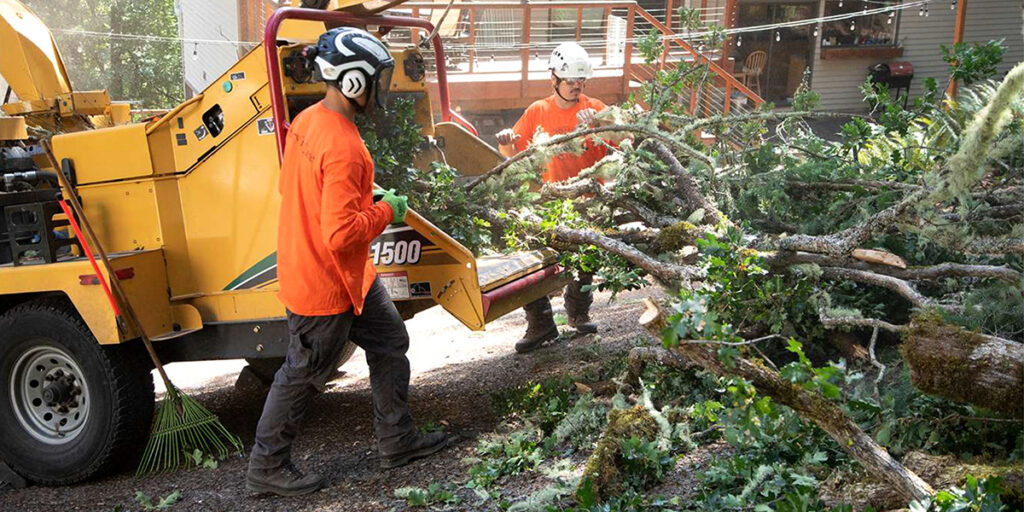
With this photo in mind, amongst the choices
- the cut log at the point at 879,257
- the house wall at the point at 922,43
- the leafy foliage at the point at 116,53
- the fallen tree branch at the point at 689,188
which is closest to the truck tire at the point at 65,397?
the fallen tree branch at the point at 689,188

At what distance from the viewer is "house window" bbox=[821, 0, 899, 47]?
63.0 ft

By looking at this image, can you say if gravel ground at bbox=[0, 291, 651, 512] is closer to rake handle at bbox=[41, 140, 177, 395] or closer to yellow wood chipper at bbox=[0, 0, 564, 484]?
yellow wood chipper at bbox=[0, 0, 564, 484]

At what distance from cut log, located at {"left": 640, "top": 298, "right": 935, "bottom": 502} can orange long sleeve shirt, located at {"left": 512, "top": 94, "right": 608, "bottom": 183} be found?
3.75m

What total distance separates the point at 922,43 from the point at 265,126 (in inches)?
687

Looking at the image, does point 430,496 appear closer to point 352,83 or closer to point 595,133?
point 352,83

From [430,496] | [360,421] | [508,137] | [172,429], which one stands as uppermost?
[508,137]

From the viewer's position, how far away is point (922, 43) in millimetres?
19203

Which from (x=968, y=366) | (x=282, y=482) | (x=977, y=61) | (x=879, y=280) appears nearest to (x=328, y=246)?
(x=282, y=482)

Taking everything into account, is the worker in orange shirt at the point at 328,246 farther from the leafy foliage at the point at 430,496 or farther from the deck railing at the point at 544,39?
the deck railing at the point at 544,39

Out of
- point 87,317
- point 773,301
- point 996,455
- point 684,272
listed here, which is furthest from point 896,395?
point 87,317

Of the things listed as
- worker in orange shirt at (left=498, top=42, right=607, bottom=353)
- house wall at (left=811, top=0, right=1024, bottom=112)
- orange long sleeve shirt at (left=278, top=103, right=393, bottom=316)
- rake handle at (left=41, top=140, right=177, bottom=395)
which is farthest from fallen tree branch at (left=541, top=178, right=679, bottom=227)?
house wall at (left=811, top=0, right=1024, bottom=112)

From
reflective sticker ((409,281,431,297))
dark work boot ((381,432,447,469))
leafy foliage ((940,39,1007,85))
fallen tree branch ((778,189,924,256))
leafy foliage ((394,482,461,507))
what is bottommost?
dark work boot ((381,432,447,469))

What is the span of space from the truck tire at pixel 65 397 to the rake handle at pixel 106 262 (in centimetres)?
20

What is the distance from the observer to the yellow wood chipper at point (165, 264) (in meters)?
5.02
